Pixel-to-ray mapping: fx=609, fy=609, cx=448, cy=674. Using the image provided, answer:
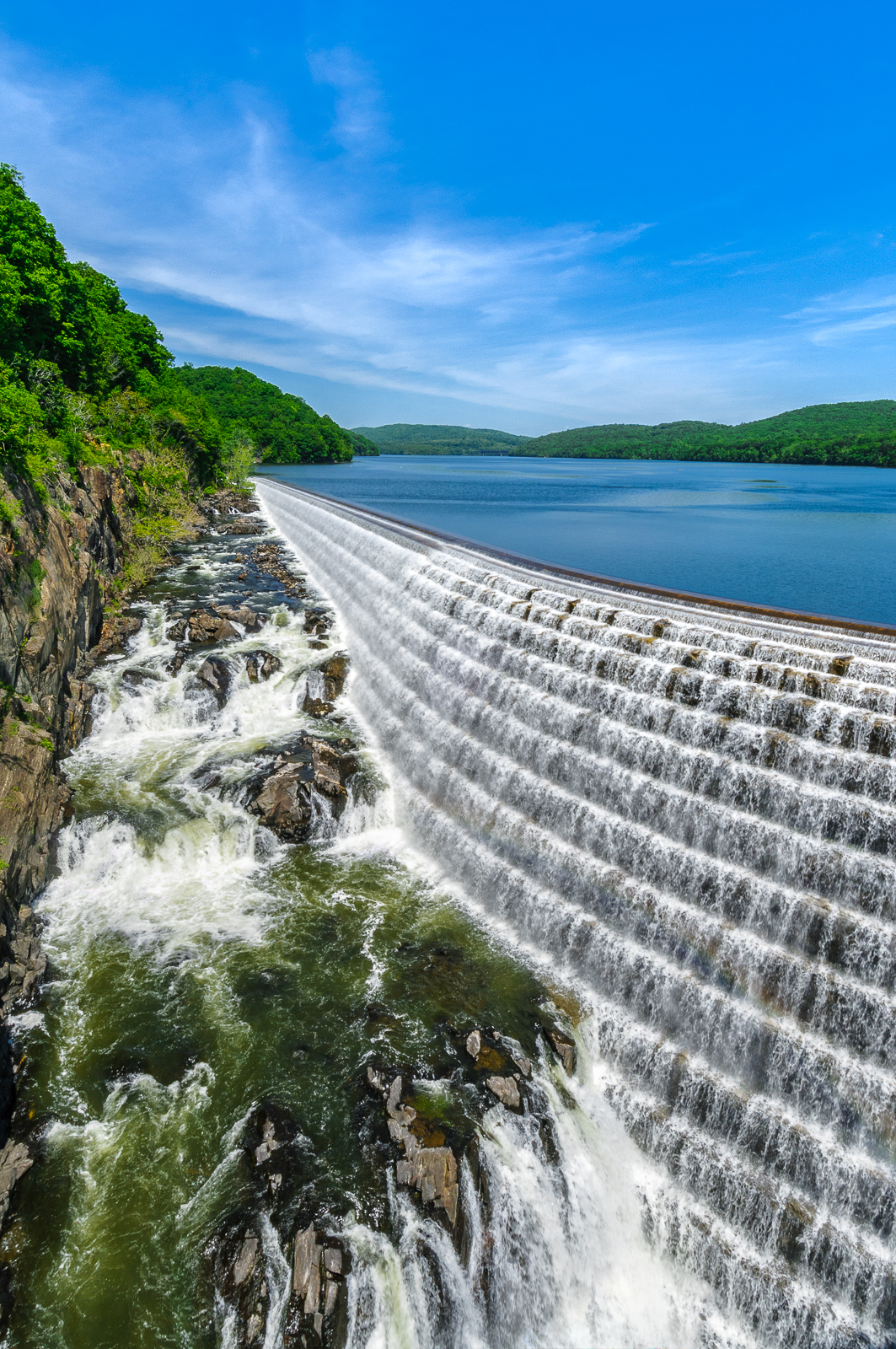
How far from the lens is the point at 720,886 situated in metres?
11.0

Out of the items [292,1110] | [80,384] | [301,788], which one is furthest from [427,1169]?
[80,384]

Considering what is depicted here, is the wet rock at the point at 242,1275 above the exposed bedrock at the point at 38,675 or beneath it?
beneath

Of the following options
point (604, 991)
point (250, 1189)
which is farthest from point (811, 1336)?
point (250, 1189)

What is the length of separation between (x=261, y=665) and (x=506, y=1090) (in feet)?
55.0

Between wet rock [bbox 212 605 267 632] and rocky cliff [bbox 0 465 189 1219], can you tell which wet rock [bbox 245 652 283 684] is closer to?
wet rock [bbox 212 605 267 632]

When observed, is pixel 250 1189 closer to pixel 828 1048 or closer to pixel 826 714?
pixel 828 1048

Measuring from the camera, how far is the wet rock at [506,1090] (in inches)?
376

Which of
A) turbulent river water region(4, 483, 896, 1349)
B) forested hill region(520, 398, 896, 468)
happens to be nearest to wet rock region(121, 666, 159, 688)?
turbulent river water region(4, 483, 896, 1349)

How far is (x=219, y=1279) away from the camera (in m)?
7.36

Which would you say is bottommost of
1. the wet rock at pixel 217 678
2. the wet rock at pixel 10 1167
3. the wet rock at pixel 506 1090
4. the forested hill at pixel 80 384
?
the wet rock at pixel 506 1090

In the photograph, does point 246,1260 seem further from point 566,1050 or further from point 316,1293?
point 566,1050

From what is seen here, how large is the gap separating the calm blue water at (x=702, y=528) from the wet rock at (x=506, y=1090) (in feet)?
63.0

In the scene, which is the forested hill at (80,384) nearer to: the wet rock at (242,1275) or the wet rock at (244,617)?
the wet rock at (244,617)

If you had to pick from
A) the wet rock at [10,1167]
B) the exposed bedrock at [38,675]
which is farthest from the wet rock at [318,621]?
the wet rock at [10,1167]
